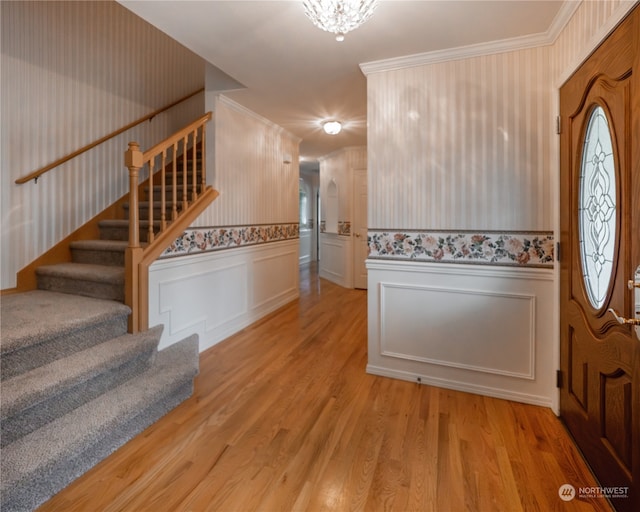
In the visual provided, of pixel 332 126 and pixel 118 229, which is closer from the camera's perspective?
pixel 118 229

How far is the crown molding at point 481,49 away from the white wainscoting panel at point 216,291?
217 cm

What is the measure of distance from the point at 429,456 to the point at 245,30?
2.68m

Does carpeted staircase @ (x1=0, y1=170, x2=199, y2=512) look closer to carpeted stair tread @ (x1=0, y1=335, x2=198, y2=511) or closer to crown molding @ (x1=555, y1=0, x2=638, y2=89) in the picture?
carpeted stair tread @ (x1=0, y1=335, x2=198, y2=511)

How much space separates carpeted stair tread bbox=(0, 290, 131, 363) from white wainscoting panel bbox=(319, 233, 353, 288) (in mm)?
4020

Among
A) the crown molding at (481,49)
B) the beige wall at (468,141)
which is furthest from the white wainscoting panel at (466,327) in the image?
the crown molding at (481,49)

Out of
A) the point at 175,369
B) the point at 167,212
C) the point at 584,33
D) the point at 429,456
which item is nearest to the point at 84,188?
the point at 167,212

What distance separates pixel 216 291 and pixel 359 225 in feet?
10.5

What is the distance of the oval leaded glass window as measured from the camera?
55.6 inches

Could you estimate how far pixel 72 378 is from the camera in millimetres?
1723

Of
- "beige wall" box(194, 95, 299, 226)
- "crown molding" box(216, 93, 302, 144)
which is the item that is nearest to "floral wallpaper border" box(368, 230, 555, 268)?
"beige wall" box(194, 95, 299, 226)

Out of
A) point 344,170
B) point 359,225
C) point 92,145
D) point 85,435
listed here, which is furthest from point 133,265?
point 344,170

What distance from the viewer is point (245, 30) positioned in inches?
80.8

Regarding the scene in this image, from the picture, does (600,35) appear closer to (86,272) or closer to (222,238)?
(222,238)

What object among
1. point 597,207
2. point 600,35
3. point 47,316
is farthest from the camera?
point 47,316
